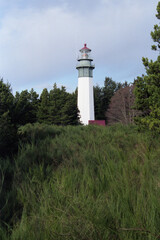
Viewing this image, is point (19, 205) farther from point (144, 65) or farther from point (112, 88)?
point (112, 88)

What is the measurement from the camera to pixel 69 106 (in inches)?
Answer: 1332

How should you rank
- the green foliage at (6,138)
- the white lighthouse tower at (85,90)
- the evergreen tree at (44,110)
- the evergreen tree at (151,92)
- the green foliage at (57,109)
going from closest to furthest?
the green foliage at (6,138) < the evergreen tree at (151,92) < the green foliage at (57,109) < the evergreen tree at (44,110) < the white lighthouse tower at (85,90)

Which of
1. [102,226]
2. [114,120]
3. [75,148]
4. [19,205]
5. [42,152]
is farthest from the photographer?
[114,120]

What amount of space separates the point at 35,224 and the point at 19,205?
1.42 meters

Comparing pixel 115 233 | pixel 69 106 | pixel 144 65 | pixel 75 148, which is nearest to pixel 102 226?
pixel 115 233

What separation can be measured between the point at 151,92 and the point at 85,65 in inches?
1084

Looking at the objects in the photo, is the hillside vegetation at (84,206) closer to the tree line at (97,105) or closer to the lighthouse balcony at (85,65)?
the tree line at (97,105)

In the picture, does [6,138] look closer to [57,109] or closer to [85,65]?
[57,109]

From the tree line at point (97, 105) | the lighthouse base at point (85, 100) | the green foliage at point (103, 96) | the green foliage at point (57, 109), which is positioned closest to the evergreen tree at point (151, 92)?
the tree line at point (97, 105)

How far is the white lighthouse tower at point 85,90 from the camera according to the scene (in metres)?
36.2

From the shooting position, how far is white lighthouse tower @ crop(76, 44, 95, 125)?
3622 cm

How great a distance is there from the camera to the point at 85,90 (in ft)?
119

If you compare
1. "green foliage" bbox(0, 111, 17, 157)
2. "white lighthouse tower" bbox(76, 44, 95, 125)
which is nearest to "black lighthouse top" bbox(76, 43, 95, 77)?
"white lighthouse tower" bbox(76, 44, 95, 125)

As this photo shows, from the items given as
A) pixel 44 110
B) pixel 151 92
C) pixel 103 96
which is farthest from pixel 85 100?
pixel 151 92
